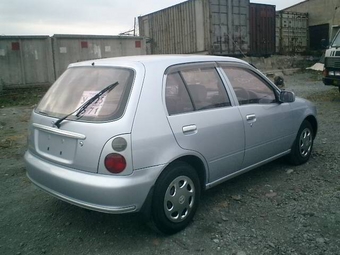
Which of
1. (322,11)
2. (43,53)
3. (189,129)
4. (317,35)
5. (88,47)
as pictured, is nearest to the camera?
(189,129)

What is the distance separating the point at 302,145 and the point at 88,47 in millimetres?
12248

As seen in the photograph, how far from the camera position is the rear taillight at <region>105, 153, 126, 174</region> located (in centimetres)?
268

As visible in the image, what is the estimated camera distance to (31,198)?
397 centimetres

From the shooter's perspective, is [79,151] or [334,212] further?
[334,212]

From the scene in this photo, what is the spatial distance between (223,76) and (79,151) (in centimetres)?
178

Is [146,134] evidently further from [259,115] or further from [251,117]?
[259,115]

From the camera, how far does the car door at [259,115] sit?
12.5ft

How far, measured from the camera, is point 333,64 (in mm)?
9805

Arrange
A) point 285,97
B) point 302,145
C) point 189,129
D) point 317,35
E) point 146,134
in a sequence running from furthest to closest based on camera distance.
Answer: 1. point 317,35
2. point 302,145
3. point 285,97
4. point 189,129
5. point 146,134

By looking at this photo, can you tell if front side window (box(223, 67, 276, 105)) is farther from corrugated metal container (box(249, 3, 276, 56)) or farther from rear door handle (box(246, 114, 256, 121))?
corrugated metal container (box(249, 3, 276, 56))

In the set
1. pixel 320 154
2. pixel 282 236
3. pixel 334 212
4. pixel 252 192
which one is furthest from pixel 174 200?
pixel 320 154

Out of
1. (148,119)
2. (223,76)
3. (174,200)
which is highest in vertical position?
(223,76)

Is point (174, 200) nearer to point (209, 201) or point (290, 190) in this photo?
point (209, 201)

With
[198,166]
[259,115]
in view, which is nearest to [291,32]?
[259,115]
